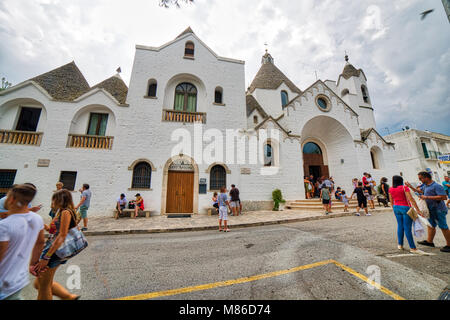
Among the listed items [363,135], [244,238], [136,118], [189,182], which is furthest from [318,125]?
[136,118]

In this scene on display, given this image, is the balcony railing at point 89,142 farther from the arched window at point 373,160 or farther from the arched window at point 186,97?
the arched window at point 373,160

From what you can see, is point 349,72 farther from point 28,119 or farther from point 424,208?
point 28,119

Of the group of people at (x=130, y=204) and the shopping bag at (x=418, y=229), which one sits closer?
the shopping bag at (x=418, y=229)

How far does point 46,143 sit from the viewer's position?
363 inches

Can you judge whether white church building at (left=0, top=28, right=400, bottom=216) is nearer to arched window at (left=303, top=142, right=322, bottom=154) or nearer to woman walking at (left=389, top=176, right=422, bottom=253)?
arched window at (left=303, top=142, right=322, bottom=154)

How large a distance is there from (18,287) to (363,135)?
818 inches

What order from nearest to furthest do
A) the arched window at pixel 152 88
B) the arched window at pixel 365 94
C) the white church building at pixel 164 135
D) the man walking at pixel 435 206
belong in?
1. the man walking at pixel 435 206
2. the white church building at pixel 164 135
3. the arched window at pixel 152 88
4. the arched window at pixel 365 94

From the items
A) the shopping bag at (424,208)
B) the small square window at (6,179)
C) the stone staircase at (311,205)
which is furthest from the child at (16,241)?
the stone staircase at (311,205)

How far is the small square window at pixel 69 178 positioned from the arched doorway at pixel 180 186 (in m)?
4.95

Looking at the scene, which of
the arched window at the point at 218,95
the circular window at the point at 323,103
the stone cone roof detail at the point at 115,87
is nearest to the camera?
the stone cone roof detail at the point at 115,87

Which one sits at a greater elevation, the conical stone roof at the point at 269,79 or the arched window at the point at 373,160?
the conical stone roof at the point at 269,79

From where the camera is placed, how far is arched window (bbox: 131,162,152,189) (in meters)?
9.78

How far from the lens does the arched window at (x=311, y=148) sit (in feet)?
50.6
